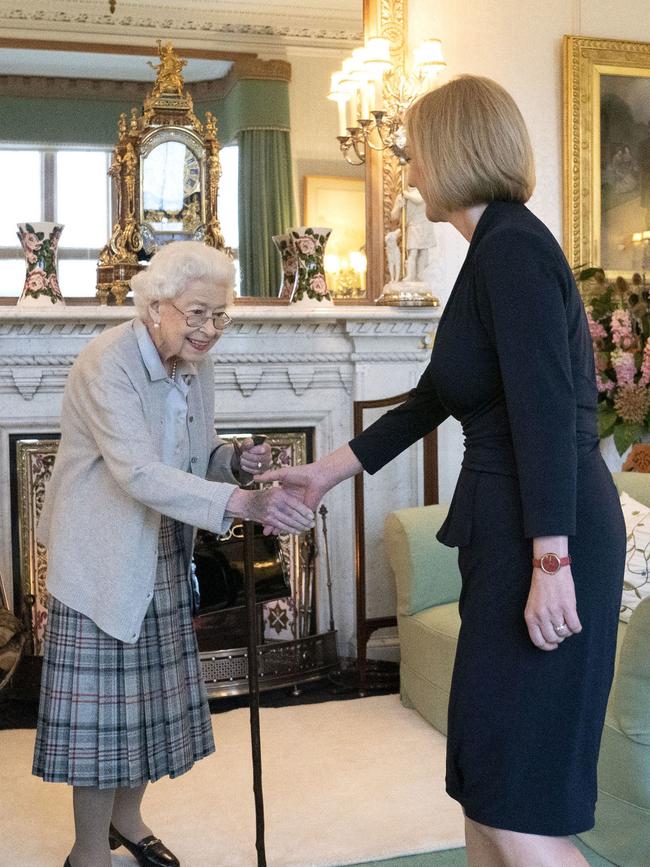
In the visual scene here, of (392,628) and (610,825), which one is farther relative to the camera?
(392,628)

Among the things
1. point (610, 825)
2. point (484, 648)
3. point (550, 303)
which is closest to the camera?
point (550, 303)

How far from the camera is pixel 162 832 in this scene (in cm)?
279

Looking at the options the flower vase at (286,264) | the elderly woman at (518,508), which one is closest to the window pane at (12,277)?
the flower vase at (286,264)

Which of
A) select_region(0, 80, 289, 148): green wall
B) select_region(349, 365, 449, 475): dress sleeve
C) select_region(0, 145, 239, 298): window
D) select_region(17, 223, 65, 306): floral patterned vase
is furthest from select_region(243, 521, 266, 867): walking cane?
select_region(0, 80, 289, 148): green wall

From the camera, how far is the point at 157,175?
161 inches

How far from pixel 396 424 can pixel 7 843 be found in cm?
163

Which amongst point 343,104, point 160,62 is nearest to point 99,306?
point 160,62

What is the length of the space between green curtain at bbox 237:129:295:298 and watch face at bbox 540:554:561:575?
2.86 metres

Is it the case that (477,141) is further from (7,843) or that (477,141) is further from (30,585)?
(30,585)

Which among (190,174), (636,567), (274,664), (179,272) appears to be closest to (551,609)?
(179,272)

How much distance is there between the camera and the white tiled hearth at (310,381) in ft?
13.2

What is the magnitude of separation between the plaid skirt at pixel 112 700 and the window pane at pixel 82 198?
203 cm

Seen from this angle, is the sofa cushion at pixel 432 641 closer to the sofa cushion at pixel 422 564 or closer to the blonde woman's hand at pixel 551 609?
the sofa cushion at pixel 422 564

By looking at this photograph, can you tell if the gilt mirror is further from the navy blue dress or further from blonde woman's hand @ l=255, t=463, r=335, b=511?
the navy blue dress
